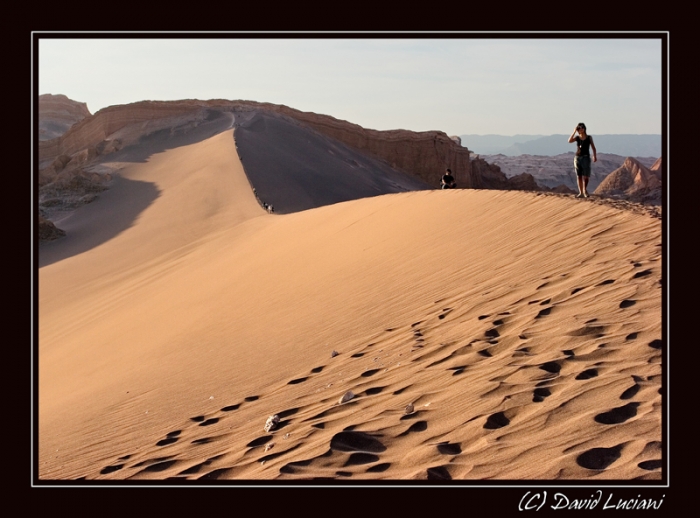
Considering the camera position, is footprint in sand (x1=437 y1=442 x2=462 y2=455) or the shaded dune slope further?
the shaded dune slope

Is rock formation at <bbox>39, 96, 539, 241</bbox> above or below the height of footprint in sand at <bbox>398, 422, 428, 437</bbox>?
above

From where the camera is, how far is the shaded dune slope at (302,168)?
88.4ft

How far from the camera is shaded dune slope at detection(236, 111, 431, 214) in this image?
26938 millimetres

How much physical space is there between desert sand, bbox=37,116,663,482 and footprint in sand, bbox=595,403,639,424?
0.02m

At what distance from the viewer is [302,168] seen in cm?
3234

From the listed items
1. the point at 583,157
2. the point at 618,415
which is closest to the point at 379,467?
the point at 618,415

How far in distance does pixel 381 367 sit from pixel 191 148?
99.9ft

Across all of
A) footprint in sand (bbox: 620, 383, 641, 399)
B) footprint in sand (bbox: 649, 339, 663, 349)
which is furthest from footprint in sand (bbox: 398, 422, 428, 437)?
footprint in sand (bbox: 649, 339, 663, 349)

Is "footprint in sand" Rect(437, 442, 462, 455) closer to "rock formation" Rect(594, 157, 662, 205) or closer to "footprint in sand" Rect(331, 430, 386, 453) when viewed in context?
"footprint in sand" Rect(331, 430, 386, 453)

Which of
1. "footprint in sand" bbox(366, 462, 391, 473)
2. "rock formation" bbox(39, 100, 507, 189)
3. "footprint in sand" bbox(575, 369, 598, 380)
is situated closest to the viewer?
"footprint in sand" bbox(366, 462, 391, 473)

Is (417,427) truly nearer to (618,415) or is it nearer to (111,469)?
(618,415)
